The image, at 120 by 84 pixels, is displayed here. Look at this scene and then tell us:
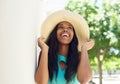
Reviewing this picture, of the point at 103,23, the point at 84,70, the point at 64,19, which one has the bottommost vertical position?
the point at 84,70

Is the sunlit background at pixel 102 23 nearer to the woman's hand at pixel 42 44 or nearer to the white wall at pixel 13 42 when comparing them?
the woman's hand at pixel 42 44

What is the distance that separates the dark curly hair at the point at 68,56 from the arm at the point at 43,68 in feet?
0.16

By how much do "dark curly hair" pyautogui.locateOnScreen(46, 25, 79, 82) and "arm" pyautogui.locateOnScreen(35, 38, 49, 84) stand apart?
5cm

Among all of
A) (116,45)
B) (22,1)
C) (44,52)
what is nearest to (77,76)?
(44,52)

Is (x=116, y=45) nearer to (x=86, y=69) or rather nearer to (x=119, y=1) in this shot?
(x=119, y=1)

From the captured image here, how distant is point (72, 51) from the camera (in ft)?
4.57

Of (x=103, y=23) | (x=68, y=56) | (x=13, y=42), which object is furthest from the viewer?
(x=103, y=23)

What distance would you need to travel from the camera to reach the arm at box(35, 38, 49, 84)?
1270 mm

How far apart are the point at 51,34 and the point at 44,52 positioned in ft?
0.44

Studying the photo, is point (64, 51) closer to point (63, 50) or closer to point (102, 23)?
point (63, 50)

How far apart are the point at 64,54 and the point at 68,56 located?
0.02 meters

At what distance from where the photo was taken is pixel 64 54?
4.59 ft

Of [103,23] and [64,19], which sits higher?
[64,19]

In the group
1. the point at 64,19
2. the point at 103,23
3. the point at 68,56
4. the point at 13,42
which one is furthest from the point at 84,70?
the point at 103,23
